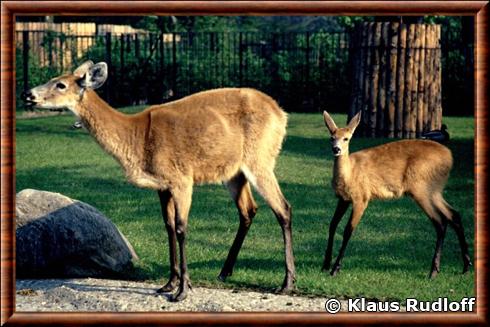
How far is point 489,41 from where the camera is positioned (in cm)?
761

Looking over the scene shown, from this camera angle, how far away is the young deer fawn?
34.3ft

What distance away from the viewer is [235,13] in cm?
746

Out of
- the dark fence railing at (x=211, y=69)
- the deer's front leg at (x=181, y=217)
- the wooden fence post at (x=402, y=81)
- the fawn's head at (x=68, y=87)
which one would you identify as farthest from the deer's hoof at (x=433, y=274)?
the dark fence railing at (x=211, y=69)

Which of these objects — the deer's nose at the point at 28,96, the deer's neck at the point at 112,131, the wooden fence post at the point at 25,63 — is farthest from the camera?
the wooden fence post at the point at 25,63

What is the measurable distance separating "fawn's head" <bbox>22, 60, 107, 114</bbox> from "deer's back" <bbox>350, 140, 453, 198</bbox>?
3.40m

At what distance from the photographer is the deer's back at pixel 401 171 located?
35.3ft

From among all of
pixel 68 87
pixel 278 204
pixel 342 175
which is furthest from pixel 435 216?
pixel 68 87

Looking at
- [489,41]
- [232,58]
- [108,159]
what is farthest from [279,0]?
[232,58]

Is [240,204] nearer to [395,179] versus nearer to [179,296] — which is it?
[179,296]

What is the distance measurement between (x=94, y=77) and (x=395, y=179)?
13.0ft

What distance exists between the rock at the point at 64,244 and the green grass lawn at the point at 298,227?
48 centimetres

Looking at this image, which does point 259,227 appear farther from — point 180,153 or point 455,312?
point 455,312

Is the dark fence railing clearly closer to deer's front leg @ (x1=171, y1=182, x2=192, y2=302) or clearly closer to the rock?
the rock

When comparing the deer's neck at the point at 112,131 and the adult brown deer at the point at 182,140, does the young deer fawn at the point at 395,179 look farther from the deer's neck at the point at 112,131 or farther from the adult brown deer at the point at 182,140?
the deer's neck at the point at 112,131
